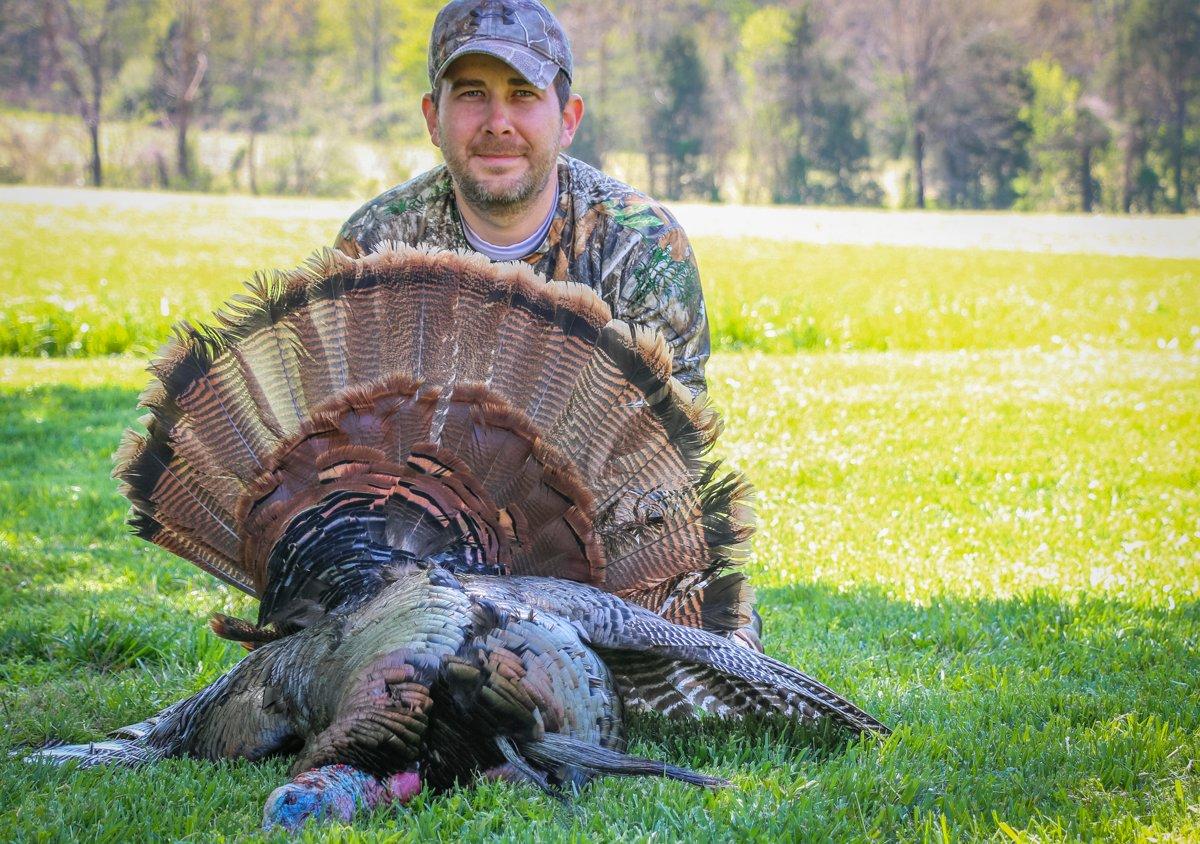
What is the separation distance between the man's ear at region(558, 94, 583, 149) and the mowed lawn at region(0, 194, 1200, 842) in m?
1.82

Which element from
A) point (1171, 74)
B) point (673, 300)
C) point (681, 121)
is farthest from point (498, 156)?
point (681, 121)

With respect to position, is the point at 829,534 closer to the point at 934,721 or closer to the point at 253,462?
the point at 934,721

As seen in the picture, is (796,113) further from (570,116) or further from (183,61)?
(570,116)

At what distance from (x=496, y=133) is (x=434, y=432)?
117cm

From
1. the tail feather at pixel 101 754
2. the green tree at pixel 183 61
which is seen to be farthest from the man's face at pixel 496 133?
the green tree at pixel 183 61

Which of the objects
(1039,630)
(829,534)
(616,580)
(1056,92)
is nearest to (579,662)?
(616,580)

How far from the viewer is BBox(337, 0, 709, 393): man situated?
12.1 feet

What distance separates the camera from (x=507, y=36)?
362 centimetres

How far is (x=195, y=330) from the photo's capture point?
310 centimetres

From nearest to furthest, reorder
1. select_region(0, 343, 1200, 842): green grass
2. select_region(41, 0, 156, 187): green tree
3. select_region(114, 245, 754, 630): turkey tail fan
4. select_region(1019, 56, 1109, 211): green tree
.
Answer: select_region(0, 343, 1200, 842): green grass, select_region(114, 245, 754, 630): turkey tail fan, select_region(41, 0, 156, 187): green tree, select_region(1019, 56, 1109, 211): green tree

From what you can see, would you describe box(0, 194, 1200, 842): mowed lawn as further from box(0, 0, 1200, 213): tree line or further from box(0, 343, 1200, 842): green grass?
box(0, 0, 1200, 213): tree line

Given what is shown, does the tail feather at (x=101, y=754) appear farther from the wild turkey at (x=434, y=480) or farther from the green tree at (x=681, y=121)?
the green tree at (x=681, y=121)

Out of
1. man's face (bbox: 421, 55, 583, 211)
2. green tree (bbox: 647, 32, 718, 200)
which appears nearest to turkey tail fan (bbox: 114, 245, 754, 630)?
man's face (bbox: 421, 55, 583, 211)

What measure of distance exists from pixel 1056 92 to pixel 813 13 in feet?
26.8
